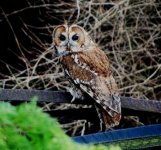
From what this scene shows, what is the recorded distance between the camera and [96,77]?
15.5 ft

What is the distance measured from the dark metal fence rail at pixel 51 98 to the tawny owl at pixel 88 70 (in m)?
1.02

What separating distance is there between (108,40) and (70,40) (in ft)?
8.45

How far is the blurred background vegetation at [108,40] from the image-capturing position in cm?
712

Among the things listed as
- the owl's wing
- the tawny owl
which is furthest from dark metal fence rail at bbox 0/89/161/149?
the owl's wing

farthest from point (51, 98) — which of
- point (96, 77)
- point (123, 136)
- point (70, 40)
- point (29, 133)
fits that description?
point (70, 40)

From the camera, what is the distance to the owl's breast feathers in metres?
4.39

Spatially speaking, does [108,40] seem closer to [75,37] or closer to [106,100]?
[75,37]

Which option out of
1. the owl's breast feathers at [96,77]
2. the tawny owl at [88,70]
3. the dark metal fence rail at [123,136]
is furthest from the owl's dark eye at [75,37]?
the dark metal fence rail at [123,136]

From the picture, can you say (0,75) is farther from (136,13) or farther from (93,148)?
(93,148)

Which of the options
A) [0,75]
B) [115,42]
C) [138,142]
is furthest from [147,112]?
[0,75]

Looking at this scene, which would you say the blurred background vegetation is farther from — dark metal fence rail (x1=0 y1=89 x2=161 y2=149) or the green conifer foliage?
the green conifer foliage

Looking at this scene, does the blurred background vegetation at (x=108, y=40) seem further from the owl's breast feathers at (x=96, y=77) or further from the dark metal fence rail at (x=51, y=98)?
the dark metal fence rail at (x=51, y=98)

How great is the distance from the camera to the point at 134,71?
24.1 ft

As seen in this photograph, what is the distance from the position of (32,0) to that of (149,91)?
185cm
